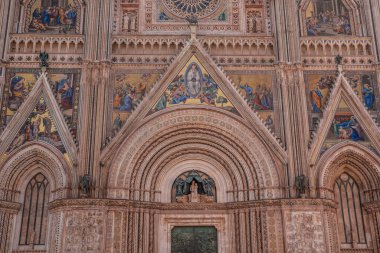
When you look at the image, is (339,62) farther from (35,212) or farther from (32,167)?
(35,212)

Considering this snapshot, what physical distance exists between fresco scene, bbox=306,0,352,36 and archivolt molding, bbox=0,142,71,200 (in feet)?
42.2

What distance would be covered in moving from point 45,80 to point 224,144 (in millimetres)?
8409

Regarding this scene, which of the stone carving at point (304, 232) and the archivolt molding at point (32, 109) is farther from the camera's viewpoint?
the archivolt molding at point (32, 109)

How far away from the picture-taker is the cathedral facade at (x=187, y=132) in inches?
706

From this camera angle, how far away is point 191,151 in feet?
65.2

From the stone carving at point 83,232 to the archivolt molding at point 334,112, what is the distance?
360 inches

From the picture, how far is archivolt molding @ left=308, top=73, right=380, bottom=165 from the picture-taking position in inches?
736

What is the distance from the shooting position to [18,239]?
1833 cm

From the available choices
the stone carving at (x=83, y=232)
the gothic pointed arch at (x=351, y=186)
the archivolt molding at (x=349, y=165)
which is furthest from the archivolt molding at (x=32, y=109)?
the gothic pointed arch at (x=351, y=186)

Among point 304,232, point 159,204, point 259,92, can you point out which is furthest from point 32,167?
point 304,232

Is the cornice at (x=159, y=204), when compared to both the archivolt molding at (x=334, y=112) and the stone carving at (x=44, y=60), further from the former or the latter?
the stone carving at (x=44, y=60)

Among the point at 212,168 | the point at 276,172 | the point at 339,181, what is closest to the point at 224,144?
the point at 212,168

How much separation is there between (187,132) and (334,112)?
6.52 metres

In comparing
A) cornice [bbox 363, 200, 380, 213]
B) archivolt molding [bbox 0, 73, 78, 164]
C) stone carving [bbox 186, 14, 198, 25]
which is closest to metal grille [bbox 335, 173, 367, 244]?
cornice [bbox 363, 200, 380, 213]
